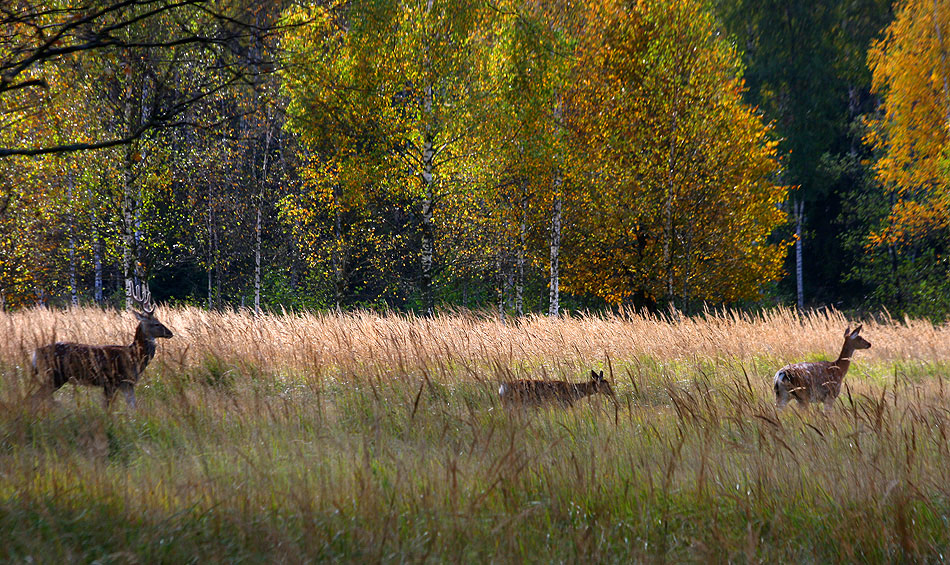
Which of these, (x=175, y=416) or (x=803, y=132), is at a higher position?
(x=803, y=132)

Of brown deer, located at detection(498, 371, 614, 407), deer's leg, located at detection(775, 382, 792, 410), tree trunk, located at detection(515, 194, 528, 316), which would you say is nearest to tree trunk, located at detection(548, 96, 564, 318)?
tree trunk, located at detection(515, 194, 528, 316)

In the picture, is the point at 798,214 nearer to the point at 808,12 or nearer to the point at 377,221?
the point at 808,12

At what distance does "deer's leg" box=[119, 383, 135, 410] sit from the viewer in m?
5.54

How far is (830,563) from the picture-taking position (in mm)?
2936

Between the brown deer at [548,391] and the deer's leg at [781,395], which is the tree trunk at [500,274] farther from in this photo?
the deer's leg at [781,395]

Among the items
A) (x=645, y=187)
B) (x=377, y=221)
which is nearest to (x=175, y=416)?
(x=645, y=187)

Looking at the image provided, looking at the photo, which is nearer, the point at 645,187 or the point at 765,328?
the point at 765,328

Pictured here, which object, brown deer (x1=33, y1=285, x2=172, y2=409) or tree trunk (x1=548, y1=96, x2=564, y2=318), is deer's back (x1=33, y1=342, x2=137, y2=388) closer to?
brown deer (x1=33, y1=285, x2=172, y2=409)

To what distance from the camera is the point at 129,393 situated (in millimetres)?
5672

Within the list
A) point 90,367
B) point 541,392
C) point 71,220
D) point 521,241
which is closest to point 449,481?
point 541,392

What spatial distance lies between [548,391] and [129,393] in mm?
4041

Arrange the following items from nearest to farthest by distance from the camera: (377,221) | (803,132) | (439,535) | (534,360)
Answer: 1. (439,535)
2. (534,360)
3. (377,221)
4. (803,132)

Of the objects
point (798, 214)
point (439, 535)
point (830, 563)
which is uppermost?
point (798, 214)

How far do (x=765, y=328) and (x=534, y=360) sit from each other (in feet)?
16.2
